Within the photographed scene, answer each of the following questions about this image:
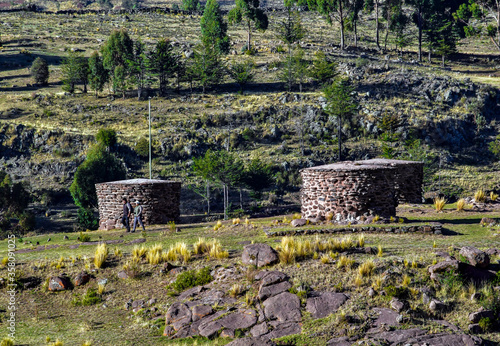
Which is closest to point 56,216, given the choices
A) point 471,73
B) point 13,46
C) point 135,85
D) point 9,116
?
point 9,116

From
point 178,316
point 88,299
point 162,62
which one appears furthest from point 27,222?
point 162,62

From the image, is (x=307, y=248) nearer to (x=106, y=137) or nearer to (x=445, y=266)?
(x=445, y=266)

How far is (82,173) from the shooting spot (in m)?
44.5

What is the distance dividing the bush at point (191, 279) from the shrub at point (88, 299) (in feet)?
7.52

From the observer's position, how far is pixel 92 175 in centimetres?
4478

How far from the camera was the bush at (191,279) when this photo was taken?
44.7 feet

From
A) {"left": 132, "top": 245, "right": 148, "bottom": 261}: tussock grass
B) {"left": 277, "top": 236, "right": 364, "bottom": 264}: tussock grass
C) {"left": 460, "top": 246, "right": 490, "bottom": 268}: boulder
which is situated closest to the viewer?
{"left": 460, "top": 246, "right": 490, "bottom": 268}: boulder

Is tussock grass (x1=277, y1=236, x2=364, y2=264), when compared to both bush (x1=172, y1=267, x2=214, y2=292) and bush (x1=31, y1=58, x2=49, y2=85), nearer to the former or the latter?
bush (x1=172, y1=267, x2=214, y2=292)

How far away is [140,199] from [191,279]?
11677 mm

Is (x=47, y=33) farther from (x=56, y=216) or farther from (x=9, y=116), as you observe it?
(x=56, y=216)

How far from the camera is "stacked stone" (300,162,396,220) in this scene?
20672 millimetres

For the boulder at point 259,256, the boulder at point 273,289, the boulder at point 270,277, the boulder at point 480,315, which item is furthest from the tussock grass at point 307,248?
the boulder at point 480,315

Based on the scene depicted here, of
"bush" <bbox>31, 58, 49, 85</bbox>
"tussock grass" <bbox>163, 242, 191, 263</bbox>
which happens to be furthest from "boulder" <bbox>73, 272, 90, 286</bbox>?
"bush" <bbox>31, 58, 49, 85</bbox>

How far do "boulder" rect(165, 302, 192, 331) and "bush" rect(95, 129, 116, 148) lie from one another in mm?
43221
